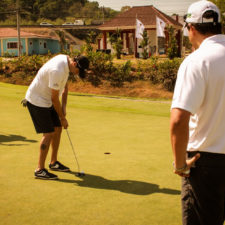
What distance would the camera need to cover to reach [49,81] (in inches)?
204

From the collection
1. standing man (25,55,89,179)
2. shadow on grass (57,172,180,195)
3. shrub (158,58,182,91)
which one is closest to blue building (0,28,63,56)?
shrub (158,58,182,91)

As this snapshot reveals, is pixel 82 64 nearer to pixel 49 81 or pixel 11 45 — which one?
pixel 49 81

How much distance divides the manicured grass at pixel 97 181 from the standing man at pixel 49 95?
0.52 meters

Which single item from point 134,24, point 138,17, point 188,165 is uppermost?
point 138,17

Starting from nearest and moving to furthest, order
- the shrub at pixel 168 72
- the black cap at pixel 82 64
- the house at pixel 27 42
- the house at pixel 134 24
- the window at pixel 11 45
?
the black cap at pixel 82 64, the shrub at pixel 168 72, the house at pixel 134 24, the house at pixel 27 42, the window at pixel 11 45

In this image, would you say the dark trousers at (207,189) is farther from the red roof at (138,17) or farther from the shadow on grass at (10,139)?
the red roof at (138,17)

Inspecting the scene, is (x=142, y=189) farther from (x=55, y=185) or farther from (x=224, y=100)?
(x=224, y=100)

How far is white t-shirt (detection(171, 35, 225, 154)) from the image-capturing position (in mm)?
Answer: 2311

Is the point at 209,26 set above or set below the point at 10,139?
above

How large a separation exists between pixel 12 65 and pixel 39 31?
39.8m

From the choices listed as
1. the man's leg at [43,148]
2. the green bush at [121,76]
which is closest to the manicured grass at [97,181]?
the man's leg at [43,148]

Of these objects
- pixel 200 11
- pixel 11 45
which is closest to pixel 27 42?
pixel 11 45

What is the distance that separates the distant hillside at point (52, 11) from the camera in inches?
3529

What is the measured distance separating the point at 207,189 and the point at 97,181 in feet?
9.39
